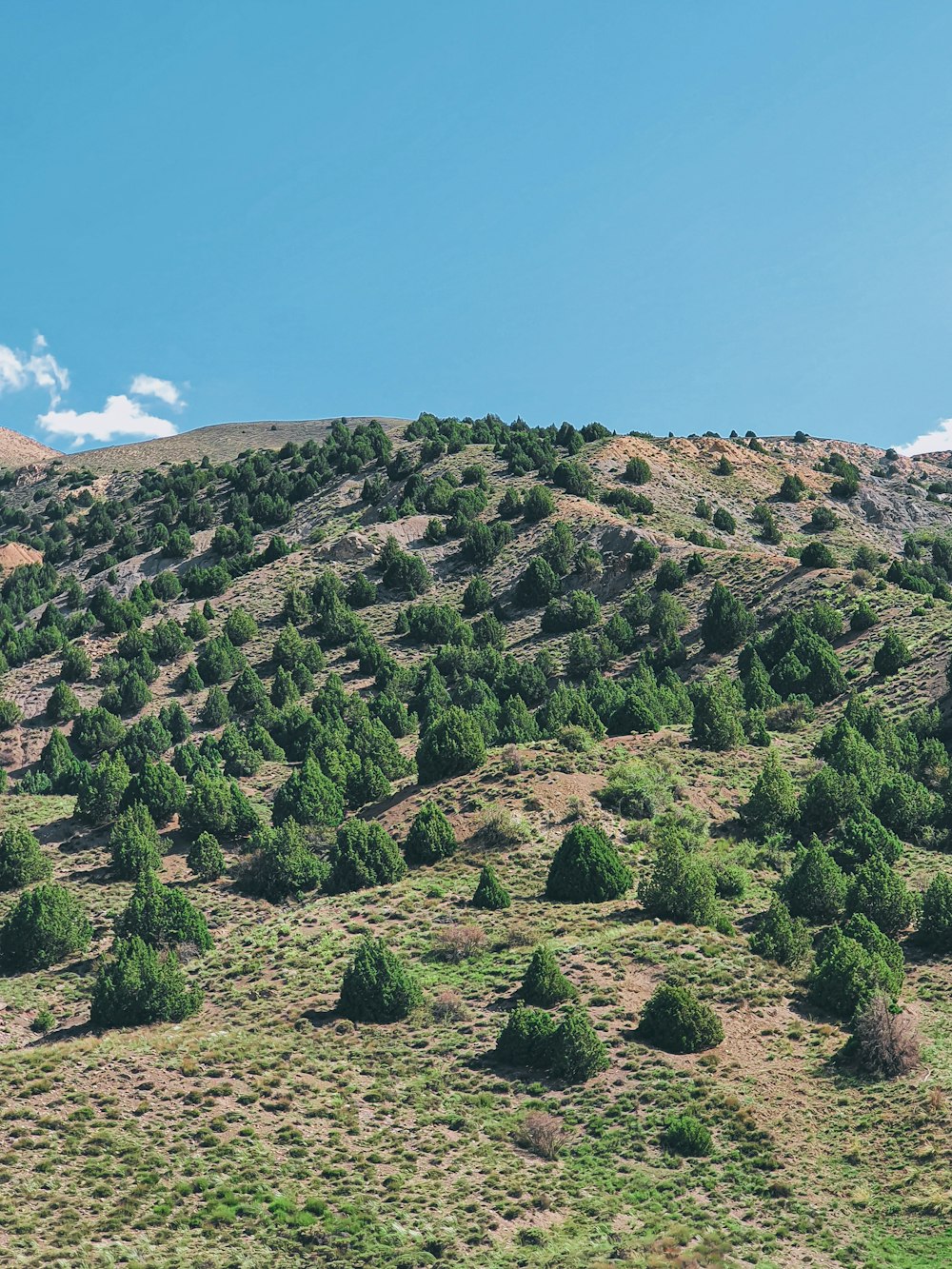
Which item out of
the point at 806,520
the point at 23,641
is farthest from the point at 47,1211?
the point at 806,520

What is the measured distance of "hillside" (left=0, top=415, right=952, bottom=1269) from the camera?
1275 inches

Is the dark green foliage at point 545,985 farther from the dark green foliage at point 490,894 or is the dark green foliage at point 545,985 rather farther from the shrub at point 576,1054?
the dark green foliage at point 490,894

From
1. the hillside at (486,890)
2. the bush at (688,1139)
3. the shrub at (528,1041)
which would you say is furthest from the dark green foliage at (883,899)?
the bush at (688,1139)

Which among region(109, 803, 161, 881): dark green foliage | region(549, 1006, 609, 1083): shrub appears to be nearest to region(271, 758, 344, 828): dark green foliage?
region(109, 803, 161, 881): dark green foliage

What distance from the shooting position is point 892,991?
4253cm

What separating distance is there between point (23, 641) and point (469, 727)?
2345 inches

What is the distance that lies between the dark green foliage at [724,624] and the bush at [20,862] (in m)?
54.2

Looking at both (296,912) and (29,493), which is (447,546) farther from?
(29,493)

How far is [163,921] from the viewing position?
5209cm

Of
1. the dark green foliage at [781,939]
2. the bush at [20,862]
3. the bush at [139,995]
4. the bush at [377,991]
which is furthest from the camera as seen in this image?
the bush at [20,862]

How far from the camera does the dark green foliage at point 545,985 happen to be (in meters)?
42.9

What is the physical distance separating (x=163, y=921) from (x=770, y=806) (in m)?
31.2

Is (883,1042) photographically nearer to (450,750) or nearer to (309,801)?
(450,750)

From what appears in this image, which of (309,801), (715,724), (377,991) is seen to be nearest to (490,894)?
(377,991)
